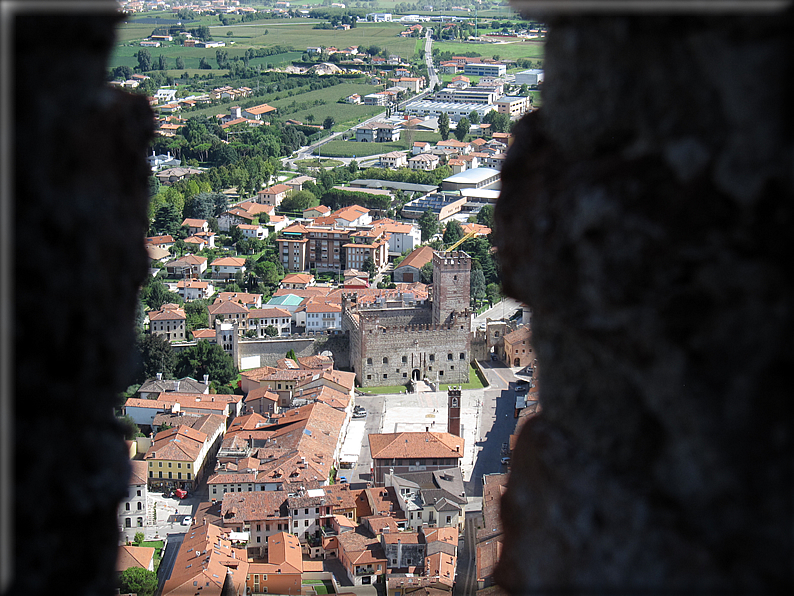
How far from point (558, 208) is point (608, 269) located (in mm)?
203

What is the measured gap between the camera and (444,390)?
24531 mm

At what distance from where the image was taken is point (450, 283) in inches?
981

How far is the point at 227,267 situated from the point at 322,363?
10.3m

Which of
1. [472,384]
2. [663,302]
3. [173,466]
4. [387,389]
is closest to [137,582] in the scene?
[173,466]

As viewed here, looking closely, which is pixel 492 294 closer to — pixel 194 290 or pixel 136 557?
pixel 194 290

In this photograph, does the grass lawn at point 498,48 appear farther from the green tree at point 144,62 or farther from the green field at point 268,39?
the green tree at point 144,62

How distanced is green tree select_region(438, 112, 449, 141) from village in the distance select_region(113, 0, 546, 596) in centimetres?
16

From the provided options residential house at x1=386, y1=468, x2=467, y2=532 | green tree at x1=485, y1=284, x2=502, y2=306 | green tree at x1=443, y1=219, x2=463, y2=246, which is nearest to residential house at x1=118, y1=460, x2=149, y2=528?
residential house at x1=386, y1=468, x2=467, y2=532

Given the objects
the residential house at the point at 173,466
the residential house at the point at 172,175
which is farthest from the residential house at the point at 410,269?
the residential house at the point at 172,175

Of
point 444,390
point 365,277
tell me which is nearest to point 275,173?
point 365,277

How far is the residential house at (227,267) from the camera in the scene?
34.2 metres

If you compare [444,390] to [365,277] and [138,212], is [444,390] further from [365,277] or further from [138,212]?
[138,212]

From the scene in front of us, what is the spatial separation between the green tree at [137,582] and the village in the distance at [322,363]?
3 cm

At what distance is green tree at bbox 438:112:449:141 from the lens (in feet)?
187
